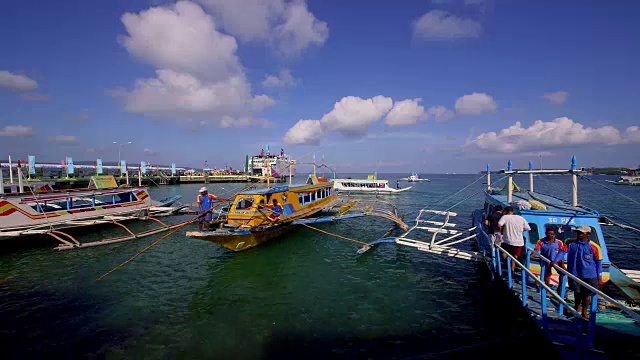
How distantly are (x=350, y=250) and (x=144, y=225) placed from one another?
61.3 feet

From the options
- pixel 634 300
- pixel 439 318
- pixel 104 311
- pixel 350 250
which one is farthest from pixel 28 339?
pixel 634 300

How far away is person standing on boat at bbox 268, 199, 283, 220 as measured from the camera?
58.7 ft

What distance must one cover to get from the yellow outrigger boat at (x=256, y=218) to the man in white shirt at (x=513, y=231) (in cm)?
1179

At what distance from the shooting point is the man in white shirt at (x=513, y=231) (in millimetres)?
9432

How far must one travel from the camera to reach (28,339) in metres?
8.65

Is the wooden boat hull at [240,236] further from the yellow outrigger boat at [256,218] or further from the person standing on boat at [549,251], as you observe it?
the person standing on boat at [549,251]

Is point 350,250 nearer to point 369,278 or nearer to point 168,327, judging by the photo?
point 369,278

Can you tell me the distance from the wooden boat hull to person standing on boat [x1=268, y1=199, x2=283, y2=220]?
58 centimetres

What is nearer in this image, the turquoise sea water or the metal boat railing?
the metal boat railing

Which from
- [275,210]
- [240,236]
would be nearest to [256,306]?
[240,236]

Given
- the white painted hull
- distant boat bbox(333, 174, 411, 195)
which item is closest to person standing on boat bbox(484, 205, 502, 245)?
the white painted hull

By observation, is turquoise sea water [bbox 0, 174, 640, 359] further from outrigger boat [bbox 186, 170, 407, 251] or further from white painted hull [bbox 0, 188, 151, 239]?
white painted hull [bbox 0, 188, 151, 239]

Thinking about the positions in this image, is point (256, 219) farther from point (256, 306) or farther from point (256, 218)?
point (256, 306)

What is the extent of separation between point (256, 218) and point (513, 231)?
12.4 metres
